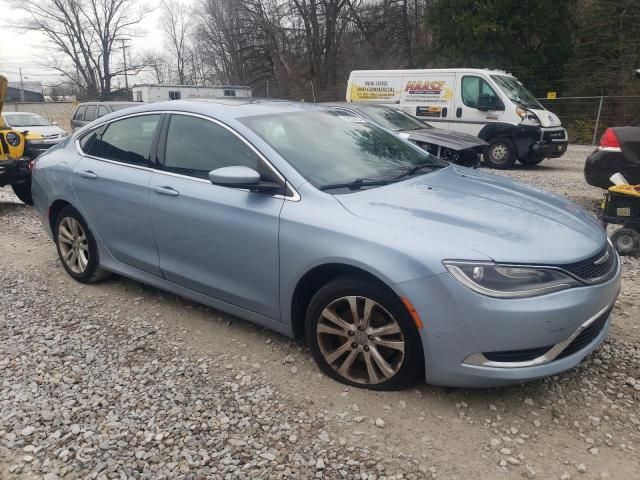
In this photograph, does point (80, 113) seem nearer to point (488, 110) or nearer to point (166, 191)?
point (488, 110)

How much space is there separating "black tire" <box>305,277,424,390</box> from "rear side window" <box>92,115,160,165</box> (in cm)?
191

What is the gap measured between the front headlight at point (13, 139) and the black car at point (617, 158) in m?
8.28

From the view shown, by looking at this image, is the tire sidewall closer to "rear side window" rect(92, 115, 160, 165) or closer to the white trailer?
"rear side window" rect(92, 115, 160, 165)

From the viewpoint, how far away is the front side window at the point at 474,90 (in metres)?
12.1

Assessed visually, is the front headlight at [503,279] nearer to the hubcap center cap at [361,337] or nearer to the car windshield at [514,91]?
the hubcap center cap at [361,337]

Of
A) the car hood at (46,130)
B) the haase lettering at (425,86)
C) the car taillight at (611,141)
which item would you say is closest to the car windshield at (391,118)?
the haase lettering at (425,86)

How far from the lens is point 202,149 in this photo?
12.2 feet

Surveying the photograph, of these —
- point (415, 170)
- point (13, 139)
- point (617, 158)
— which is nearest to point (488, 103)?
point (617, 158)

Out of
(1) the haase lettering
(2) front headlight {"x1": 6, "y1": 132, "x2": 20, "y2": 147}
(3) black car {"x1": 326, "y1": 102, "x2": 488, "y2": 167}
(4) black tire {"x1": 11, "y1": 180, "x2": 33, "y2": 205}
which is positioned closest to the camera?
(2) front headlight {"x1": 6, "y1": 132, "x2": 20, "y2": 147}

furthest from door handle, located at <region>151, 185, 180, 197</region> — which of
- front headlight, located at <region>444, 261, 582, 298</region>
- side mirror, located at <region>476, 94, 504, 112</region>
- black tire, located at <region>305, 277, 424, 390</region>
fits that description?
side mirror, located at <region>476, 94, 504, 112</region>

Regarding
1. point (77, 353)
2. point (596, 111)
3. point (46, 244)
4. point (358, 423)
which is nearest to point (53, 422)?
point (77, 353)

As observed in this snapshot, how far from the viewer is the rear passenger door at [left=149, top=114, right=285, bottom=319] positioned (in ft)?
10.7

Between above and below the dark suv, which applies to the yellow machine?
below

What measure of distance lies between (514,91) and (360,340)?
1109 centimetres
